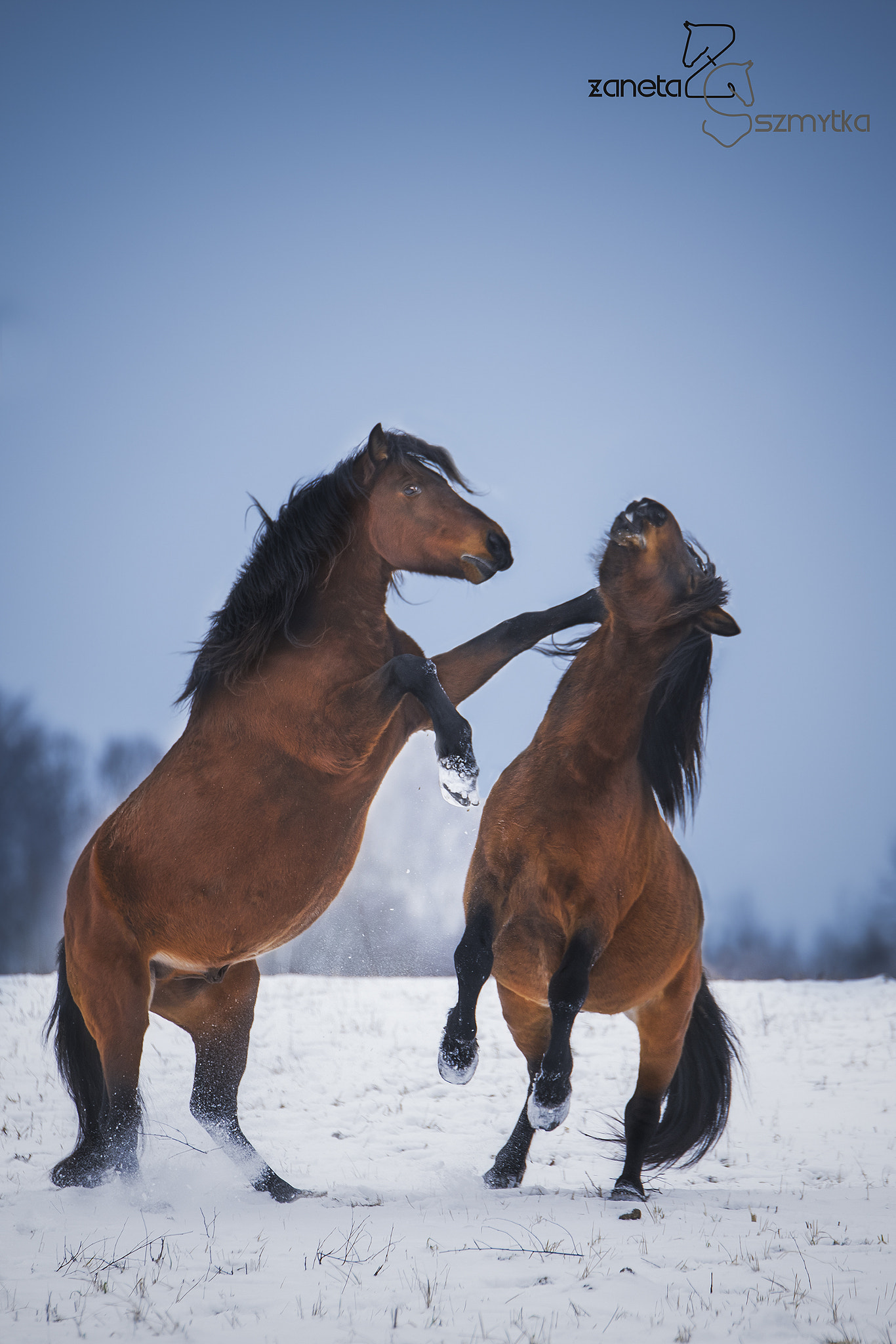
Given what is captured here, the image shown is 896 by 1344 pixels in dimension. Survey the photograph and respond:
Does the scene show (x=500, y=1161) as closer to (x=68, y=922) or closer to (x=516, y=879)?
(x=516, y=879)

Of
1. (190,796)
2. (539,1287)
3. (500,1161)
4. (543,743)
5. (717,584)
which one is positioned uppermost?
(717,584)

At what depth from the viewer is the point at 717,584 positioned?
4840 millimetres

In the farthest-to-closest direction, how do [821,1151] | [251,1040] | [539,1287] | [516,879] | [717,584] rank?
[251,1040]
[821,1151]
[717,584]
[516,879]
[539,1287]

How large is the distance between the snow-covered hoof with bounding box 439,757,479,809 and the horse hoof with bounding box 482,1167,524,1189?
6.76 ft

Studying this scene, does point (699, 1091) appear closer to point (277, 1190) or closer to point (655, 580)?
point (277, 1190)

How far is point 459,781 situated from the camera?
4.21 meters

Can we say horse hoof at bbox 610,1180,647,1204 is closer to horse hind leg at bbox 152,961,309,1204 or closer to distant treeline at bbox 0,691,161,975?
horse hind leg at bbox 152,961,309,1204

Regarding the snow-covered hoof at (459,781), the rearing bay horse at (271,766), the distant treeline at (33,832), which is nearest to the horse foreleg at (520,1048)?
the rearing bay horse at (271,766)

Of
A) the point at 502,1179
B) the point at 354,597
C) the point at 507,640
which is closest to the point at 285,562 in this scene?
the point at 354,597

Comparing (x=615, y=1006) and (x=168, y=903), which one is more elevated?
(x=168, y=903)

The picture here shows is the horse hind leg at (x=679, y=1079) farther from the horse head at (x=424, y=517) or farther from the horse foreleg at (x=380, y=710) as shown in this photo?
the horse head at (x=424, y=517)

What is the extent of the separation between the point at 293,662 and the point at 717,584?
7.00ft

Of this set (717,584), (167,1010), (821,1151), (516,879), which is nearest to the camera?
(516,879)

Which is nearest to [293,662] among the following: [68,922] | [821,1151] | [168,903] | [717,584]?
[168,903]
